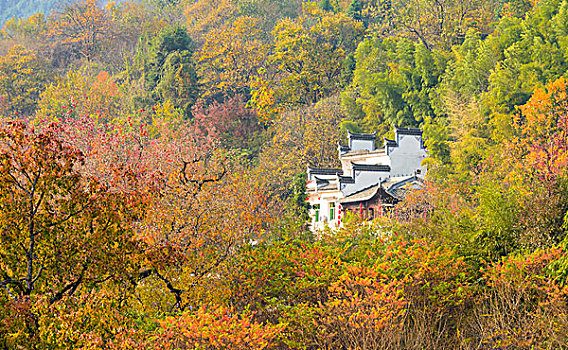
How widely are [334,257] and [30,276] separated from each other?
5687 millimetres

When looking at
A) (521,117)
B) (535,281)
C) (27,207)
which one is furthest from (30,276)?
(521,117)

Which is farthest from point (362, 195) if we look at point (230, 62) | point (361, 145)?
point (230, 62)

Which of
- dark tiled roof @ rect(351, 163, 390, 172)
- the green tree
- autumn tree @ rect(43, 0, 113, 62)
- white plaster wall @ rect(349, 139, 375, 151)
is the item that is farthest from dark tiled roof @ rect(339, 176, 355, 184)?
autumn tree @ rect(43, 0, 113, 62)

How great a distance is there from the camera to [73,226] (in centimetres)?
728

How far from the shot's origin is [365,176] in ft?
95.8

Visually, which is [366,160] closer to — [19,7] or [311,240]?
[311,240]

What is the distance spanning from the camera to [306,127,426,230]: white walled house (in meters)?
26.7

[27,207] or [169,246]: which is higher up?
[27,207]

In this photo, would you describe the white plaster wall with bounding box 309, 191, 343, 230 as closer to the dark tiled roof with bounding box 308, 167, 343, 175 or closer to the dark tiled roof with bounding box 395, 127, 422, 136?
the dark tiled roof with bounding box 308, 167, 343, 175

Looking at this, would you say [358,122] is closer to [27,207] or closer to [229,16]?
[229,16]

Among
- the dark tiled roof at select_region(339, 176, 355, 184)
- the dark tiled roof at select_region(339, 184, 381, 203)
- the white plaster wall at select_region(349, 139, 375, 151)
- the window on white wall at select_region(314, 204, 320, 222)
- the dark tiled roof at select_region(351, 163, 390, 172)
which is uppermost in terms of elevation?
the white plaster wall at select_region(349, 139, 375, 151)

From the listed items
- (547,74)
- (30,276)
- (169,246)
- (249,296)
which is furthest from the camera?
(547,74)

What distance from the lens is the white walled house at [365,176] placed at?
87.7ft

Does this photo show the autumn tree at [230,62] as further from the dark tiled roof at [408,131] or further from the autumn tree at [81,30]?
the dark tiled roof at [408,131]
